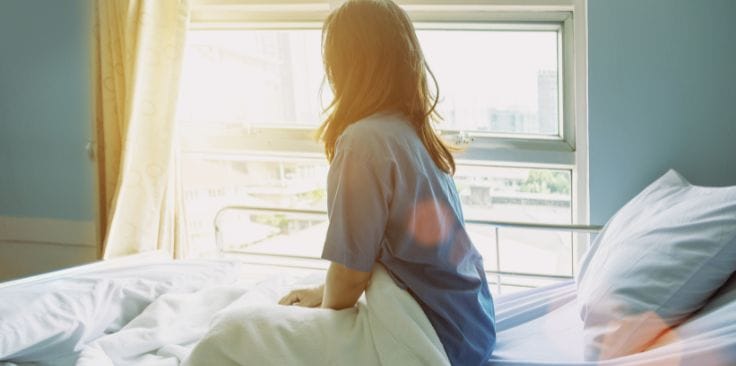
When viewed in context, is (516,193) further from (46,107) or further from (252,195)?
(46,107)

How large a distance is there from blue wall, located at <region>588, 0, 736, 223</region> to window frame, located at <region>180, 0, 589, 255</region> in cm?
10

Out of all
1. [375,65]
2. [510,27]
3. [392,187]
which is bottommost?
[392,187]

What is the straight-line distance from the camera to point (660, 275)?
1.10 m

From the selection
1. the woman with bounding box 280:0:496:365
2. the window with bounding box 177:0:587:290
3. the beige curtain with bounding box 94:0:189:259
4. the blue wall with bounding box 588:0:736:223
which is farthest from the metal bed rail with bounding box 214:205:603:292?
the woman with bounding box 280:0:496:365

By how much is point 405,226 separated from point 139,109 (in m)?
1.67

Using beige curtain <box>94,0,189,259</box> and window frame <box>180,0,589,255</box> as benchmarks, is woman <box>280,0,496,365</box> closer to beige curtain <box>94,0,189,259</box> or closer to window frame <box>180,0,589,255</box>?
window frame <box>180,0,589,255</box>

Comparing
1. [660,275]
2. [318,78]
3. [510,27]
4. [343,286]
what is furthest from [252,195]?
[660,275]

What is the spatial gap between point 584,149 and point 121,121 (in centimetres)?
184

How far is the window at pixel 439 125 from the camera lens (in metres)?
2.20

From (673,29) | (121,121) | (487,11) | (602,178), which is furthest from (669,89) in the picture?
(121,121)

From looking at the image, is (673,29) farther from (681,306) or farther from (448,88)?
(681,306)

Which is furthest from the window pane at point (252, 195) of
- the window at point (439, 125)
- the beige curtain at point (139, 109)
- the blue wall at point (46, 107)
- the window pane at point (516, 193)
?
the window pane at point (516, 193)

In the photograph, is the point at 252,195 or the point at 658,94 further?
the point at 252,195

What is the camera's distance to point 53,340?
1.15 metres
